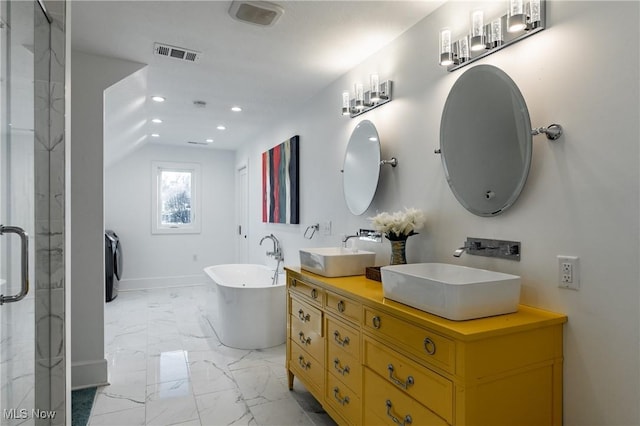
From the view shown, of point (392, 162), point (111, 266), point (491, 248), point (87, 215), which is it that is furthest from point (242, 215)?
point (491, 248)

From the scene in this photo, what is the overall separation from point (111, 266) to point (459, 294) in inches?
198

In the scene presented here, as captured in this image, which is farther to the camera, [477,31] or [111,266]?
[111,266]

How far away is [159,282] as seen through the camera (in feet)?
20.0

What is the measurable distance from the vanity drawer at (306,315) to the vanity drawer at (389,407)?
517 mm

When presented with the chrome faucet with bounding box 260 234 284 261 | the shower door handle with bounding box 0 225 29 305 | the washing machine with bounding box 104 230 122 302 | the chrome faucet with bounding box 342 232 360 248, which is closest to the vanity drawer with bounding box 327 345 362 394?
the chrome faucet with bounding box 342 232 360 248

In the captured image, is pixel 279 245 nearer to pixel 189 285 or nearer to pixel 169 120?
pixel 169 120

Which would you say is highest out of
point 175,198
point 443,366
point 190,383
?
point 175,198

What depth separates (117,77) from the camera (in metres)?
2.76

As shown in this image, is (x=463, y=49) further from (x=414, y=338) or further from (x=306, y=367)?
(x=306, y=367)

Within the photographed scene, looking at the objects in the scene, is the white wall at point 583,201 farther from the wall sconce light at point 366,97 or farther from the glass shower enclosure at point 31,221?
the glass shower enclosure at point 31,221

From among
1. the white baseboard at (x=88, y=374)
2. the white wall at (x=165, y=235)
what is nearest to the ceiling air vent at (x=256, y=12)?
the white baseboard at (x=88, y=374)

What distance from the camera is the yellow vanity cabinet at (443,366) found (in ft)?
4.16

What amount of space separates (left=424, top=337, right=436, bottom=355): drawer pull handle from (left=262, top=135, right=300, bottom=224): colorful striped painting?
8.58 feet

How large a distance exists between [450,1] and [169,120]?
358 cm
